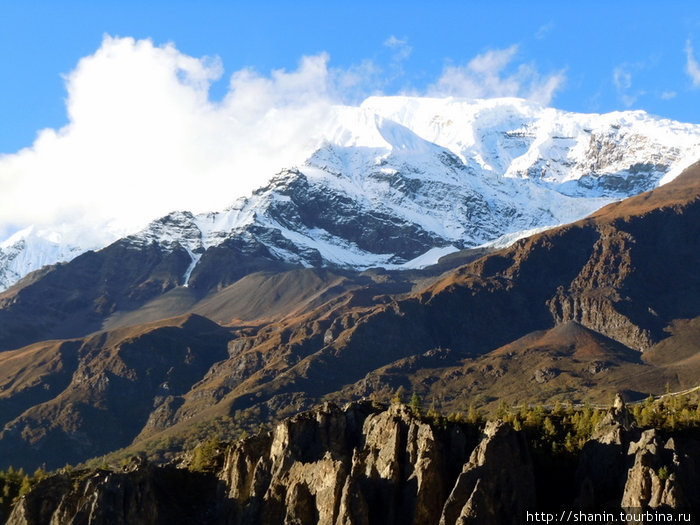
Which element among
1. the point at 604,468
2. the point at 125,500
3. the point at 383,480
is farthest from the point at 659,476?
the point at 125,500

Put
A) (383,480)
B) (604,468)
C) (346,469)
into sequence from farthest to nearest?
(383,480), (604,468), (346,469)

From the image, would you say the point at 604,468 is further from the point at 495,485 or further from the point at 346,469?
the point at 346,469

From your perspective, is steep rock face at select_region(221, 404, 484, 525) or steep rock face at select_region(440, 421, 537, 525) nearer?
steep rock face at select_region(440, 421, 537, 525)

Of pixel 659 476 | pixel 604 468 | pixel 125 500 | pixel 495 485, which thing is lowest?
pixel 125 500

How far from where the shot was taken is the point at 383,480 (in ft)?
321

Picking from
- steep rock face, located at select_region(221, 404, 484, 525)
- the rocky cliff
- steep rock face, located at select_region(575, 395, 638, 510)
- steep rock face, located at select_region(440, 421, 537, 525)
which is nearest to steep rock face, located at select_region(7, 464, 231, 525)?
the rocky cliff

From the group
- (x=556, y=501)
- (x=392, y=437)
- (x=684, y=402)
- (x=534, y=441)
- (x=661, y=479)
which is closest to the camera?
(x=661, y=479)

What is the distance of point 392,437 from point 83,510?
103 ft

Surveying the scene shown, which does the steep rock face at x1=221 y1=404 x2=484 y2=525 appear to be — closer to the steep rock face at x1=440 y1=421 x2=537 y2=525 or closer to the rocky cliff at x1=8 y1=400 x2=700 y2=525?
the rocky cliff at x1=8 y1=400 x2=700 y2=525

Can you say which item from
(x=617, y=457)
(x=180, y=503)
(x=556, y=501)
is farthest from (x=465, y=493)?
(x=180, y=503)

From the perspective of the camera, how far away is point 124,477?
101m

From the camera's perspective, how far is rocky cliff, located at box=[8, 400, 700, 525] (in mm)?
91000

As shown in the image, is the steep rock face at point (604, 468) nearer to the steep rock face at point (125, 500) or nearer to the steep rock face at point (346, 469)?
the steep rock face at point (346, 469)

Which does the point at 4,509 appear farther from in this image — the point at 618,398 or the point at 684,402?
the point at 684,402
